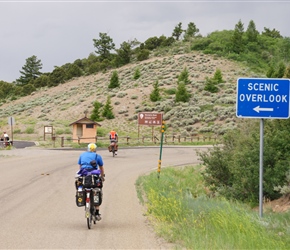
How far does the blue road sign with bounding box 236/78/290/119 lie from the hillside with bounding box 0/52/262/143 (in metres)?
47.7

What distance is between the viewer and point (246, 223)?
9.55 m

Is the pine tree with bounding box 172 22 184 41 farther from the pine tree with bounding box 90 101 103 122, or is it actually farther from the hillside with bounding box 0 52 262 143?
the pine tree with bounding box 90 101 103 122

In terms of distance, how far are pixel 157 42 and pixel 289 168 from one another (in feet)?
377

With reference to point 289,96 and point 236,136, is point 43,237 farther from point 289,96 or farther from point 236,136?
point 236,136

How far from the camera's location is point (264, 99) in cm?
1054

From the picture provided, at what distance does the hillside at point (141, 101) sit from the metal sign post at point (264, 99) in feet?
156

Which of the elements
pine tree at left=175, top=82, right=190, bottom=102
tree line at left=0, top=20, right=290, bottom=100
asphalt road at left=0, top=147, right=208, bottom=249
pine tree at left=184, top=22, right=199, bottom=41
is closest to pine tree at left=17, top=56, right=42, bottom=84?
tree line at left=0, top=20, right=290, bottom=100

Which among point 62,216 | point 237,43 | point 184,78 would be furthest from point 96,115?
point 62,216

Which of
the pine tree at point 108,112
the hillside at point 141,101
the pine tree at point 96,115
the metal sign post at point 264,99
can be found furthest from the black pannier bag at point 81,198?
the pine tree at point 108,112

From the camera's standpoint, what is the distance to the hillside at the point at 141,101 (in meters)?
71.1

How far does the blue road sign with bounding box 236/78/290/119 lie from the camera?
10.5 meters

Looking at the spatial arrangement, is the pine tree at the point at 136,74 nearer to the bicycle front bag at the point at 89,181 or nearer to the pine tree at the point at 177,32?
the pine tree at the point at 177,32

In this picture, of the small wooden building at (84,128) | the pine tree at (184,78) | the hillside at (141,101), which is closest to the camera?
the small wooden building at (84,128)

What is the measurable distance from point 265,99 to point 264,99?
0.06 feet
